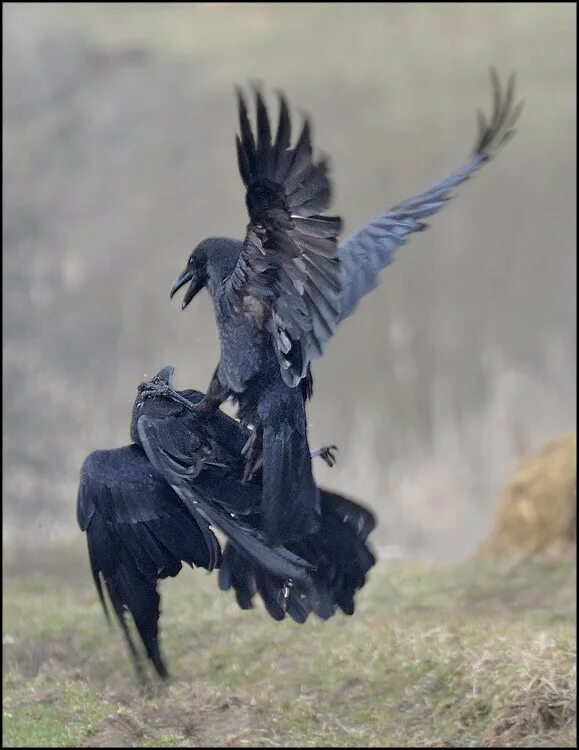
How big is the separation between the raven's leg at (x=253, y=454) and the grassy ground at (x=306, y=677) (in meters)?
1.62

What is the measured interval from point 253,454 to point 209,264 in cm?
67

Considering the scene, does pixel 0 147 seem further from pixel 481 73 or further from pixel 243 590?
pixel 243 590

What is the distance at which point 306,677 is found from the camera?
22.2ft

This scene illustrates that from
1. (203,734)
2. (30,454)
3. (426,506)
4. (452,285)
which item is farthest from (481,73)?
(203,734)

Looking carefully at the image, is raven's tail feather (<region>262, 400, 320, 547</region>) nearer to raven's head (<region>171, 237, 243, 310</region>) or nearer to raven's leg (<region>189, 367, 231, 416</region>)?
raven's leg (<region>189, 367, 231, 416</region>)

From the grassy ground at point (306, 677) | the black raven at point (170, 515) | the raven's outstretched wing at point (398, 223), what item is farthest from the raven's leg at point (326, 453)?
the grassy ground at point (306, 677)

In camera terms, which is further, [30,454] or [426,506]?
[426,506]

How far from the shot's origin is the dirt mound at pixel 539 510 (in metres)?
10.6

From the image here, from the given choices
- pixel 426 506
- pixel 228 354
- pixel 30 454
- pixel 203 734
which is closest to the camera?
pixel 228 354

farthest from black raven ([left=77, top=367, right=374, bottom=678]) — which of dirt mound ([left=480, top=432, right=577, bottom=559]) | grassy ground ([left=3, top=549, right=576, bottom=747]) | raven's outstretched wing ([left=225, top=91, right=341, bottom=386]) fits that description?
dirt mound ([left=480, top=432, right=577, bottom=559])

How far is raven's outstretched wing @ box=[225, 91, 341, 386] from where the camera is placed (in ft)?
13.0

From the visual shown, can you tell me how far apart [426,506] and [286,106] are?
10275 mm

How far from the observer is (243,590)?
15.3 ft

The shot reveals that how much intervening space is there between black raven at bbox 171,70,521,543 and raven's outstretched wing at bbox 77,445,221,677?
33 cm
